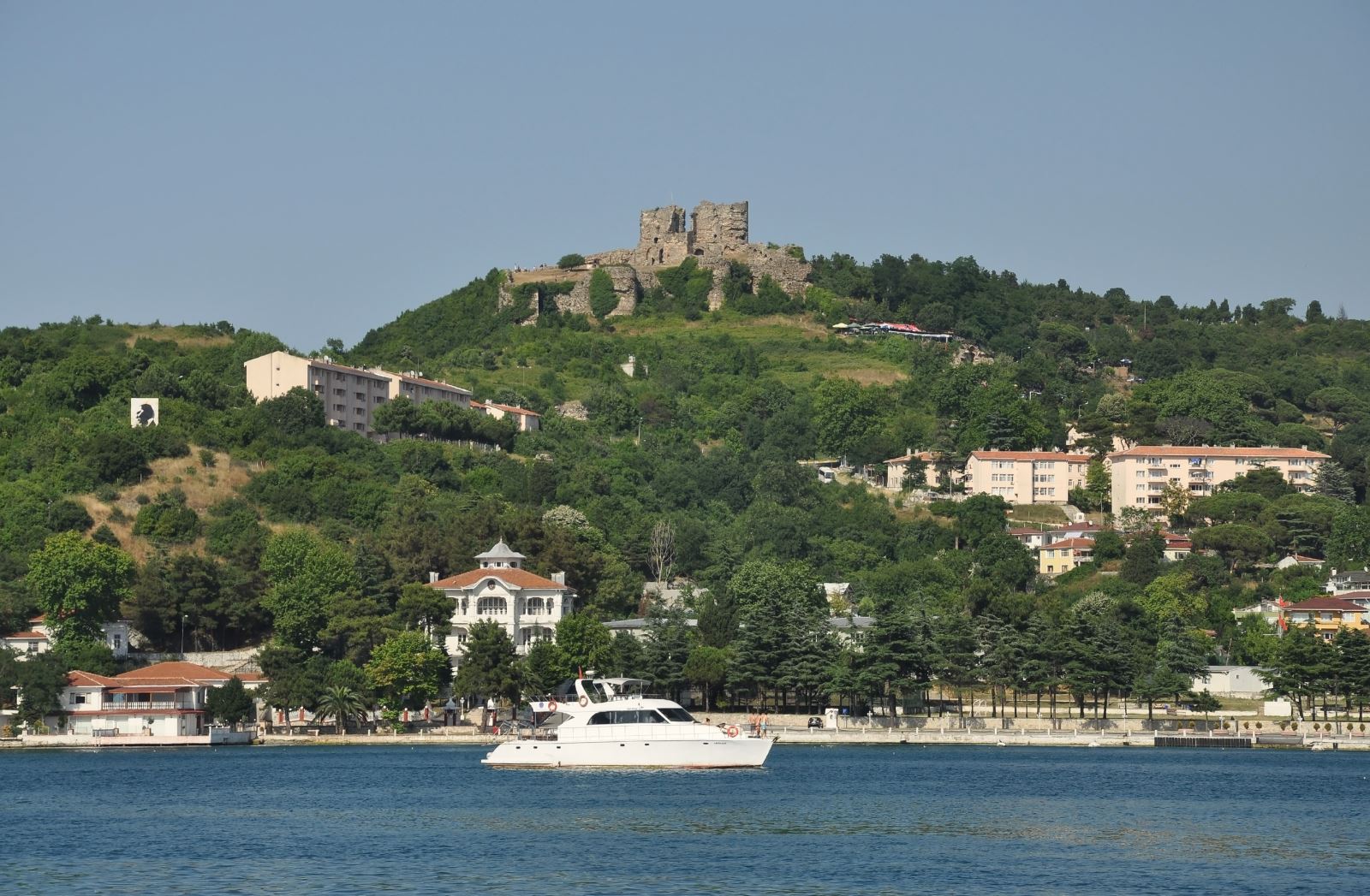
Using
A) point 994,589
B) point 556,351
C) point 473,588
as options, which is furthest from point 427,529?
point 556,351

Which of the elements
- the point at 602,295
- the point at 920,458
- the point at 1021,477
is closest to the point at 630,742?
the point at 1021,477

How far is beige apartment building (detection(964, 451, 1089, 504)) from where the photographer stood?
143 metres

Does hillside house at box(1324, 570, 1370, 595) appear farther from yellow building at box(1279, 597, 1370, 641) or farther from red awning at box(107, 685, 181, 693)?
red awning at box(107, 685, 181, 693)

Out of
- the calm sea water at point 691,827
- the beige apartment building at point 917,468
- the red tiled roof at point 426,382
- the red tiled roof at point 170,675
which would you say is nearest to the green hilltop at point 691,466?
the beige apartment building at point 917,468

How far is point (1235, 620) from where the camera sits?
11256 centimetres

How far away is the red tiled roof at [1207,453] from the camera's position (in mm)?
141000

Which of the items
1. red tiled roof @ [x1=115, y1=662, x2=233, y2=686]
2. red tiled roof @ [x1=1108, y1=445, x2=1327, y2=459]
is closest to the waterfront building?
red tiled roof @ [x1=115, y1=662, x2=233, y2=686]

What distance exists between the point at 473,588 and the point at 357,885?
5760 cm

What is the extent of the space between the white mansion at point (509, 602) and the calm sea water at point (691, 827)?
71.6 feet

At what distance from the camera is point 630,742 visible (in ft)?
231

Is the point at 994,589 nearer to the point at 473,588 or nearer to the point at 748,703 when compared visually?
the point at 748,703

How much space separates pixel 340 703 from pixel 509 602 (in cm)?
1529

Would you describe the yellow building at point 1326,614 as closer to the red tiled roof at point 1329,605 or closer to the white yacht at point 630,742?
the red tiled roof at point 1329,605

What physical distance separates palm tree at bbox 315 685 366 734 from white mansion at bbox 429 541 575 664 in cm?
1122
